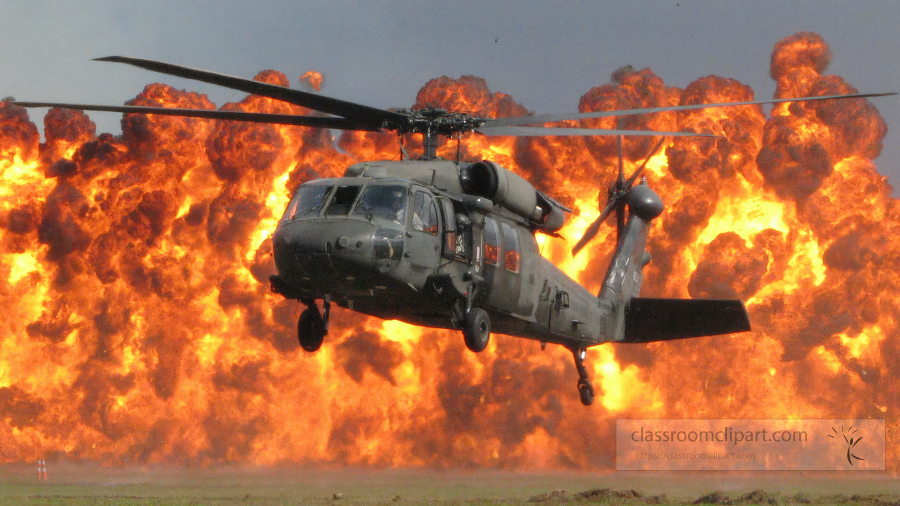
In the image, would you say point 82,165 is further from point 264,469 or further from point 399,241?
point 399,241

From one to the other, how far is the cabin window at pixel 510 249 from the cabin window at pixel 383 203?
314cm

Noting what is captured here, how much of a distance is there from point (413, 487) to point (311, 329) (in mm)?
19103

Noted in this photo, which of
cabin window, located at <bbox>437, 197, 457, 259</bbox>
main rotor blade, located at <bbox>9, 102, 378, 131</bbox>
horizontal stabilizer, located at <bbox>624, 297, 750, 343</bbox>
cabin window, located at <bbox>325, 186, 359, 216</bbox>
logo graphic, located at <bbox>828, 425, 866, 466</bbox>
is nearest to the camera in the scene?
cabin window, located at <bbox>325, 186, 359, 216</bbox>

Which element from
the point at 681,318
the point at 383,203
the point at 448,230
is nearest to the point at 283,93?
the point at 383,203

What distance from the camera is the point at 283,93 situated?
599 inches

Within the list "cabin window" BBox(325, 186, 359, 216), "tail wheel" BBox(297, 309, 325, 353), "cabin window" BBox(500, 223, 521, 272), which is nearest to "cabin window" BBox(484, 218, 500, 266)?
"cabin window" BBox(500, 223, 521, 272)

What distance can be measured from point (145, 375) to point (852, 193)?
34.6 metres

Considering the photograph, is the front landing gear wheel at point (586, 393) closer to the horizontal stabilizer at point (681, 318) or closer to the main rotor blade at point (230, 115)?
the horizontal stabilizer at point (681, 318)

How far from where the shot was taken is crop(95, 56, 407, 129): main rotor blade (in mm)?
13555

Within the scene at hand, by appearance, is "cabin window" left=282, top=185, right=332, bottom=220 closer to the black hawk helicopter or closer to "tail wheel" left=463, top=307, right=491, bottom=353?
the black hawk helicopter

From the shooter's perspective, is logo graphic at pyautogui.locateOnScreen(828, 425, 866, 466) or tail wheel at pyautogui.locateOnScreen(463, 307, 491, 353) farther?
logo graphic at pyautogui.locateOnScreen(828, 425, 866, 466)

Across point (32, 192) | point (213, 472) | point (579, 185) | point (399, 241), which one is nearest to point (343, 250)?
point (399, 241)

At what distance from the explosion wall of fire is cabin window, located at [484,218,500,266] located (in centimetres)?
2106

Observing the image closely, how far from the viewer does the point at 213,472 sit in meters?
40.4
